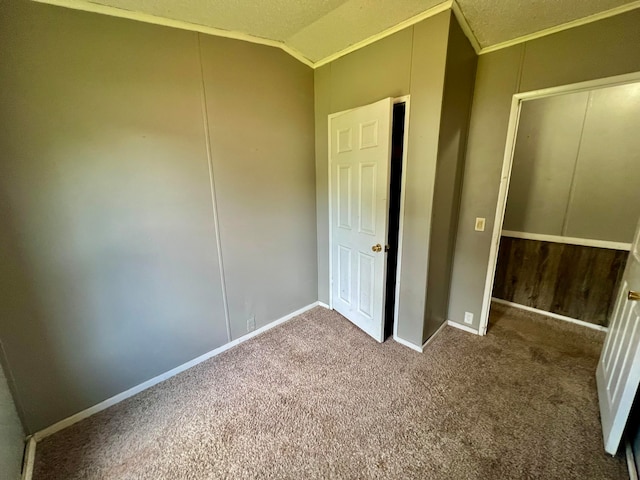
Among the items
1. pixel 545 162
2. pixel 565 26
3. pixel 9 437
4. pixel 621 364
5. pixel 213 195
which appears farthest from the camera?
pixel 545 162

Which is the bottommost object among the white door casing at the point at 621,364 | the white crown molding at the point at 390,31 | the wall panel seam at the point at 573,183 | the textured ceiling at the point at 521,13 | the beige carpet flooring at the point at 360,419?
the beige carpet flooring at the point at 360,419

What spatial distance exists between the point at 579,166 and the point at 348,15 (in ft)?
8.35

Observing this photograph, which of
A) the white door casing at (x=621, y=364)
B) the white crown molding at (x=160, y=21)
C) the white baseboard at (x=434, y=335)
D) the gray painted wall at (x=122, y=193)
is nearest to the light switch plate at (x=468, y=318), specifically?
the white baseboard at (x=434, y=335)

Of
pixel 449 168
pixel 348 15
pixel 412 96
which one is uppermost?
pixel 348 15

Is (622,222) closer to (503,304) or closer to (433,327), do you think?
(503,304)

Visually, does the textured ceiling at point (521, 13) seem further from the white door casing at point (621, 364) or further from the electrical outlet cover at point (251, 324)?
the electrical outlet cover at point (251, 324)

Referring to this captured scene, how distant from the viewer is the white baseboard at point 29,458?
1315mm

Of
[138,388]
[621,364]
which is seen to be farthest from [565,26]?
[138,388]

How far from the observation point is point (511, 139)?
6.55 feet

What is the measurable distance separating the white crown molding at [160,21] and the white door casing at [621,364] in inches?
112

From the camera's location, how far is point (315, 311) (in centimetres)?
287

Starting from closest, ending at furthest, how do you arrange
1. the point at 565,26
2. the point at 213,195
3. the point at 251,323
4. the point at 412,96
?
the point at 565,26 < the point at 412,96 < the point at 213,195 < the point at 251,323

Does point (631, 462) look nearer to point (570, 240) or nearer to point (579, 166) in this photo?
point (570, 240)

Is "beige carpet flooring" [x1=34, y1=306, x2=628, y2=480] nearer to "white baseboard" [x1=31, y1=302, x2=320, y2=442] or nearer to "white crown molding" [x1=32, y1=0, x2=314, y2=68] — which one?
"white baseboard" [x1=31, y1=302, x2=320, y2=442]
